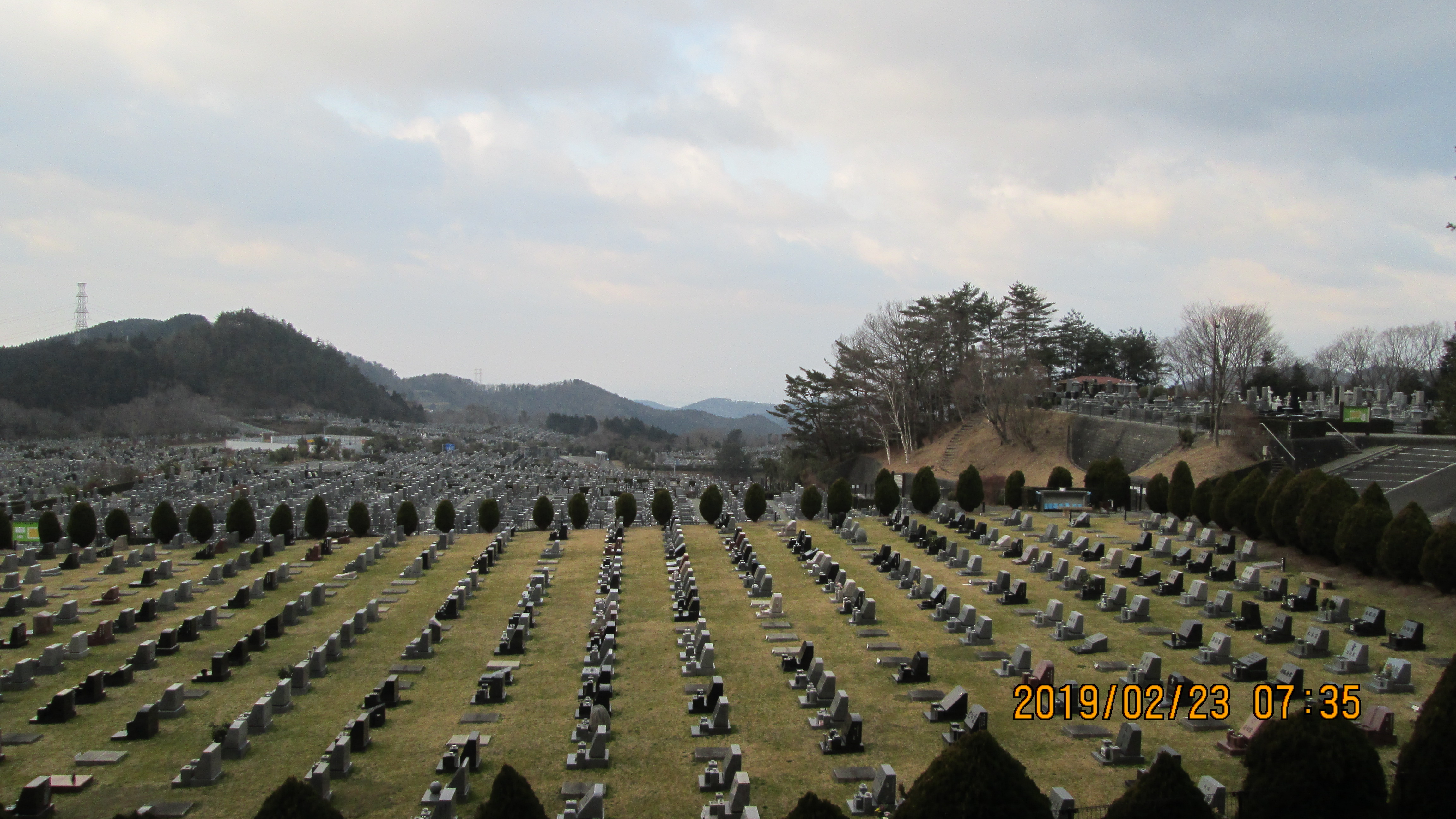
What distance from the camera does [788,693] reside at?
14562mm

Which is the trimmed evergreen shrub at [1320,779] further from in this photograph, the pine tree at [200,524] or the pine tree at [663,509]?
the pine tree at [200,524]

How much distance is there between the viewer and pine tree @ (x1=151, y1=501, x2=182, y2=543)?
3002 cm

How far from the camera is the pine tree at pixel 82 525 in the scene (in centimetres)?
2900

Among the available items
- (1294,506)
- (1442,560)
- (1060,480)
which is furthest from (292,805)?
(1060,480)

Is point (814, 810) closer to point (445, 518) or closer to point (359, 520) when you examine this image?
point (445, 518)

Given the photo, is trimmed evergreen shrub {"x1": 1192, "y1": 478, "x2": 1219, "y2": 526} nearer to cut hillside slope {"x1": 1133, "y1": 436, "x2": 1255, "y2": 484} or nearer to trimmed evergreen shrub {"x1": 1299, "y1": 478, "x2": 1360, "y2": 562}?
trimmed evergreen shrub {"x1": 1299, "y1": 478, "x2": 1360, "y2": 562}

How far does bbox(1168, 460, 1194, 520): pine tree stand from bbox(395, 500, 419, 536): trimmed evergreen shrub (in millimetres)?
27233

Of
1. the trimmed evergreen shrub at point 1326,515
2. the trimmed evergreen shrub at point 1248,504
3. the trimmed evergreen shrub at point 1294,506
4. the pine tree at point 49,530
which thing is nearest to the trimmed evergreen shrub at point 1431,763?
the trimmed evergreen shrub at point 1326,515

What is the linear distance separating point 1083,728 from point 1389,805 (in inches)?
163

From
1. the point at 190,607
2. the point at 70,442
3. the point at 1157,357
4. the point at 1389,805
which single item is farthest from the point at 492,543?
the point at 70,442

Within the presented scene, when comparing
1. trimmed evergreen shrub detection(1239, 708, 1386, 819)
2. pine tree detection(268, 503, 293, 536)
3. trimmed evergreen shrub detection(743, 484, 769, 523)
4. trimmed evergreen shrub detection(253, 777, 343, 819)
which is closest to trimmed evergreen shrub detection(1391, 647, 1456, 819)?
trimmed evergreen shrub detection(1239, 708, 1386, 819)

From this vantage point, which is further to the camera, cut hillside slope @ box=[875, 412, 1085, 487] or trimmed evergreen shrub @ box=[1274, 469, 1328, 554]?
cut hillside slope @ box=[875, 412, 1085, 487]

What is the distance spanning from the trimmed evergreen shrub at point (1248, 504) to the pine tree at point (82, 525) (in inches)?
1398

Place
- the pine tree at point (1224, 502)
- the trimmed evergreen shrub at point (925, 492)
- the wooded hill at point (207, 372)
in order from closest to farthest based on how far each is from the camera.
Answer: the pine tree at point (1224, 502) → the trimmed evergreen shrub at point (925, 492) → the wooded hill at point (207, 372)
